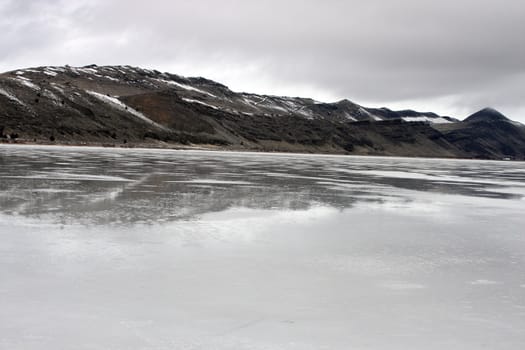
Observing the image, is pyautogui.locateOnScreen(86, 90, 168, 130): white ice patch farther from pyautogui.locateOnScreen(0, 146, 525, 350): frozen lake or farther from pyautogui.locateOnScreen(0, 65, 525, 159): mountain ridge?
pyautogui.locateOnScreen(0, 146, 525, 350): frozen lake

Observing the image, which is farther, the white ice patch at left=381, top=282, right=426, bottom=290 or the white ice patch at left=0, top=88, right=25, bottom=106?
the white ice patch at left=0, top=88, right=25, bottom=106

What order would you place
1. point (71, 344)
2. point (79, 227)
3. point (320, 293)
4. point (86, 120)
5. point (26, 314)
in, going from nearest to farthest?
1. point (71, 344)
2. point (26, 314)
3. point (320, 293)
4. point (79, 227)
5. point (86, 120)

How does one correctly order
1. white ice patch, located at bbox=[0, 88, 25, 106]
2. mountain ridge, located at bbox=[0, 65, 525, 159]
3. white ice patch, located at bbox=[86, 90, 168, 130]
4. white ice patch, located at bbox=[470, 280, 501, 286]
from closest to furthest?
1. white ice patch, located at bbox=[470, 280, 501, 286]
2. mountain ridge, located at bbox=[0, 65, 525, 159]
3. white ice patch, located at bbox=[0, 88, 25, 106]
4. white ice patch, located at bbox=[86, 90, 168, 130]

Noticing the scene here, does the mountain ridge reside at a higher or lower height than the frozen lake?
higher

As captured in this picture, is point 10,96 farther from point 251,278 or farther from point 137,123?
point 251,278

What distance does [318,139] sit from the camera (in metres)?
180

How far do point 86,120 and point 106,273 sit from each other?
106 m

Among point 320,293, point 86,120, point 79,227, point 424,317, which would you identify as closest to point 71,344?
point 320,293

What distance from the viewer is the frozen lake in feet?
17.5

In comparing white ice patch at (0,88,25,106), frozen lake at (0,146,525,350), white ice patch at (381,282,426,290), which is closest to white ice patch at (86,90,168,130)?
white ice patch at (0,88,25,106)

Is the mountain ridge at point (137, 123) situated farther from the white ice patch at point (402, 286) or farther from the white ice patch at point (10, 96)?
the white ice patch at point (402, 286)

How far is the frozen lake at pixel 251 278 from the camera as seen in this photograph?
535 centimetres

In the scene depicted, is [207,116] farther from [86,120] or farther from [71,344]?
[71,344]

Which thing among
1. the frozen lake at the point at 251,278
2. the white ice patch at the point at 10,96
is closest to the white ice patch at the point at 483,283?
the frozen lake at the point at 251,278
